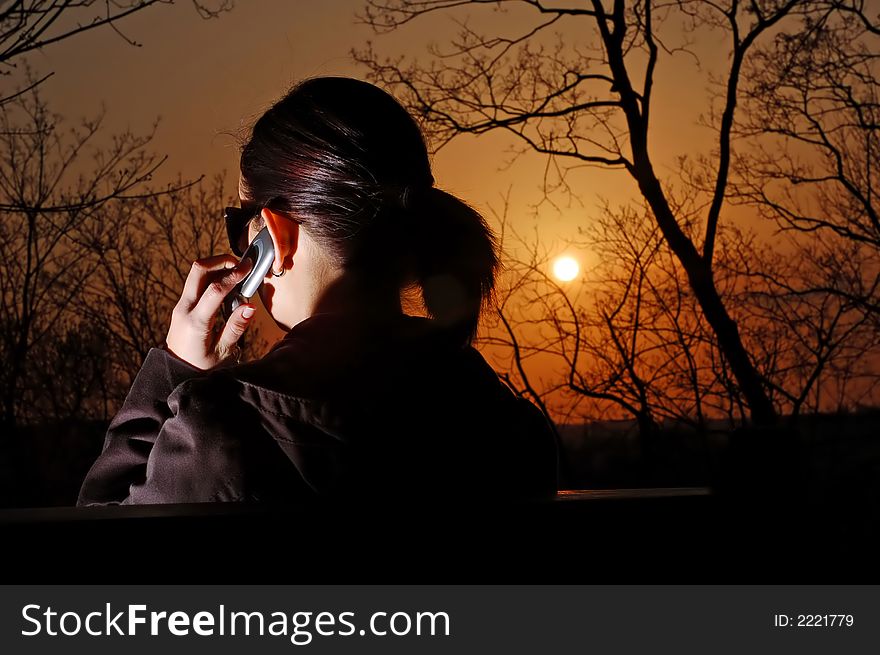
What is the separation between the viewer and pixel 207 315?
1347mm

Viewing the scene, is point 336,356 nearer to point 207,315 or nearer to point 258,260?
point 258,260

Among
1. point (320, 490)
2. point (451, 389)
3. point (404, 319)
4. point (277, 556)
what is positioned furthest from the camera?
point (404, 319)

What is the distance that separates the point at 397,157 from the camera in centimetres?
119

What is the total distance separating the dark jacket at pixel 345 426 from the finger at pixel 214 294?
0.27 m

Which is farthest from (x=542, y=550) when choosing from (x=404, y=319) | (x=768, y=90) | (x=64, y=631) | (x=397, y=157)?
(x=768, y=90)

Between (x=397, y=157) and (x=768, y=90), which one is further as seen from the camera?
(x=768, y=90)

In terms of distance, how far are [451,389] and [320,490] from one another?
0.18 m

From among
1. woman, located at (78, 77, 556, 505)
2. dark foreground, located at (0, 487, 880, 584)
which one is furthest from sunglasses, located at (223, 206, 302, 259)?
dark foreground, located at (0, 487, 880, 584)

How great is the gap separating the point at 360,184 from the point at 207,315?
34cm

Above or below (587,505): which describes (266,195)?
above

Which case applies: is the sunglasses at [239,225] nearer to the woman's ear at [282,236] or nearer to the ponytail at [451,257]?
the woman's ear at [282,236]

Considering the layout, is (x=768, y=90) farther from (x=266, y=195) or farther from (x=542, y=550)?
(x=542, y=550)

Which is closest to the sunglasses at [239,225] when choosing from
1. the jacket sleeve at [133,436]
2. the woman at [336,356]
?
the woman at [336,356]

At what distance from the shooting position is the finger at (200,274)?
131 centimetres
